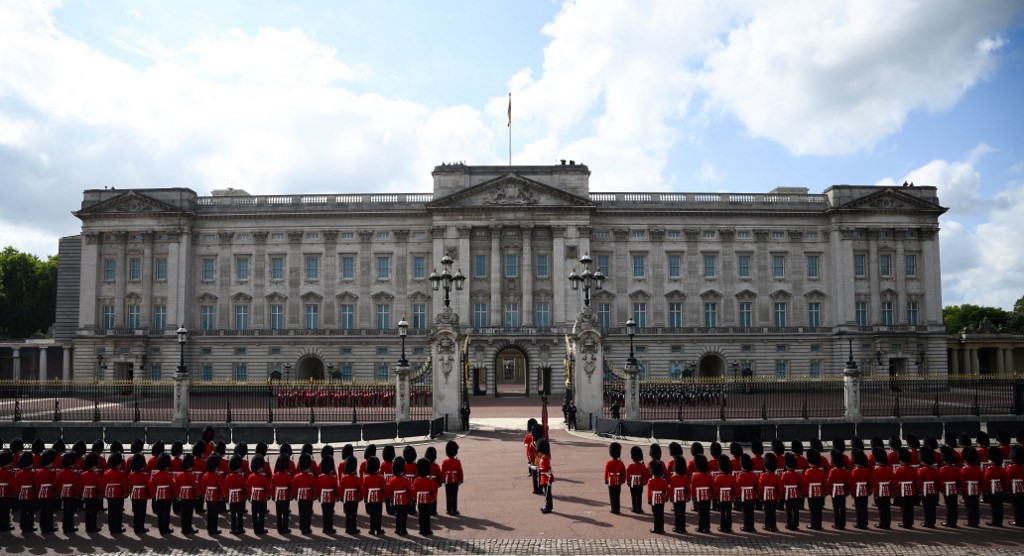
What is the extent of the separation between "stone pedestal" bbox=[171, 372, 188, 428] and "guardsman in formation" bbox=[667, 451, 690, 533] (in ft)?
74.2

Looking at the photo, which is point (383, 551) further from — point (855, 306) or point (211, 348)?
point (855, 306)

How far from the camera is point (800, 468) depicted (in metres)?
14.5

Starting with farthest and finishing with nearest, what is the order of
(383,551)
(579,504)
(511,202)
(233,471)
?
(511,202)
(579,504)
(233,471)
(383,551)

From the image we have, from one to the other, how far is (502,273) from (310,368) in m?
17.4

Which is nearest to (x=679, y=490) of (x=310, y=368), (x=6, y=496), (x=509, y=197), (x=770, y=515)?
(x=770, y=515)

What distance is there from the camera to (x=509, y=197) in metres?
55.7

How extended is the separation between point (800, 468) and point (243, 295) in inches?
1990

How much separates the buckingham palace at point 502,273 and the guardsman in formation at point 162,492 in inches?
1633

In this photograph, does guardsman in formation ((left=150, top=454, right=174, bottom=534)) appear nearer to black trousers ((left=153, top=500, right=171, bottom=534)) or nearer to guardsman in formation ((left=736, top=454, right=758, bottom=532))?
black trousers ((left=153, top=500, right=171, bottom=534))

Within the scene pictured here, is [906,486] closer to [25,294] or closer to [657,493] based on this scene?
[657,493]

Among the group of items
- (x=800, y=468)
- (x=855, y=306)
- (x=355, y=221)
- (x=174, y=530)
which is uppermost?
(x=355, y=221)

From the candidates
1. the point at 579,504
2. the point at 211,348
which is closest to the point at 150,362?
the point at 211,348

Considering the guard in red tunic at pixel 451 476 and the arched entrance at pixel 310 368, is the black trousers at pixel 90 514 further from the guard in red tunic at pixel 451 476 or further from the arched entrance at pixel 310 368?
the arched entrance at pixel 310 368

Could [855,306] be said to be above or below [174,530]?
above
